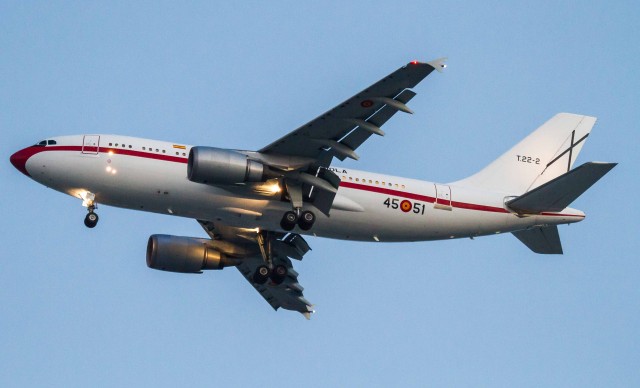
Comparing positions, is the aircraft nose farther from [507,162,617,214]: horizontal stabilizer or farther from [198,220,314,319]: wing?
[507,162,617,214]: horizontal stabilizer

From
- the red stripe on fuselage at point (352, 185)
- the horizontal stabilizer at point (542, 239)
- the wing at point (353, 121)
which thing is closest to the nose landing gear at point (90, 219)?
the red stripe on fuselage at point (352, 185)

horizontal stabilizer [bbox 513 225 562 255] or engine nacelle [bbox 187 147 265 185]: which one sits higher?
engine nacelle [bbox 187 147 265 185]

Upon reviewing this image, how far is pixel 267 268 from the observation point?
53.4 metres

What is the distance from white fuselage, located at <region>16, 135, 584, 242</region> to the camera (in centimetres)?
4803

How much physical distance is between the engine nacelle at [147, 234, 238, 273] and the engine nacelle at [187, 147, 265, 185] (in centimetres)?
858

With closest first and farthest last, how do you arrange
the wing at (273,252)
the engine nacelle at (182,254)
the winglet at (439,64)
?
the winglet at (439,64) → the engine nacelle at (182,254) → the wing at (273,252)

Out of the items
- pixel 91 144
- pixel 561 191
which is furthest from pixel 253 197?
pixel 561 191

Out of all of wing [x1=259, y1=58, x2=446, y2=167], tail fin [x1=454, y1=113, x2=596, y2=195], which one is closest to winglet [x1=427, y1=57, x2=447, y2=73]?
wing [x1=259, y1=58, x2=446, y2=167]

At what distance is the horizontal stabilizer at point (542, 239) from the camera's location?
53.6 metres

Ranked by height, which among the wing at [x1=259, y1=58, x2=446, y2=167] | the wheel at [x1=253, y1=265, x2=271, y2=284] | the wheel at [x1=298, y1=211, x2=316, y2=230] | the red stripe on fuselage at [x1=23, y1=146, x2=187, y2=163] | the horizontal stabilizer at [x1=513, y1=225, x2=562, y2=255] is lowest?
the wheel at [x1=253, y1=265, x2=271, y2=284]

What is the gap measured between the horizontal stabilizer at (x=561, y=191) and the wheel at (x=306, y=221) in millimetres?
9057

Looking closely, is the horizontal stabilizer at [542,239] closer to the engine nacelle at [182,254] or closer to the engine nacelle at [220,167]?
the engine nacelle at [220,167]

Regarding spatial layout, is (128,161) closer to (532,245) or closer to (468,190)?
(468,190)

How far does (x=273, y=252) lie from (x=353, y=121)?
10.9 meters
